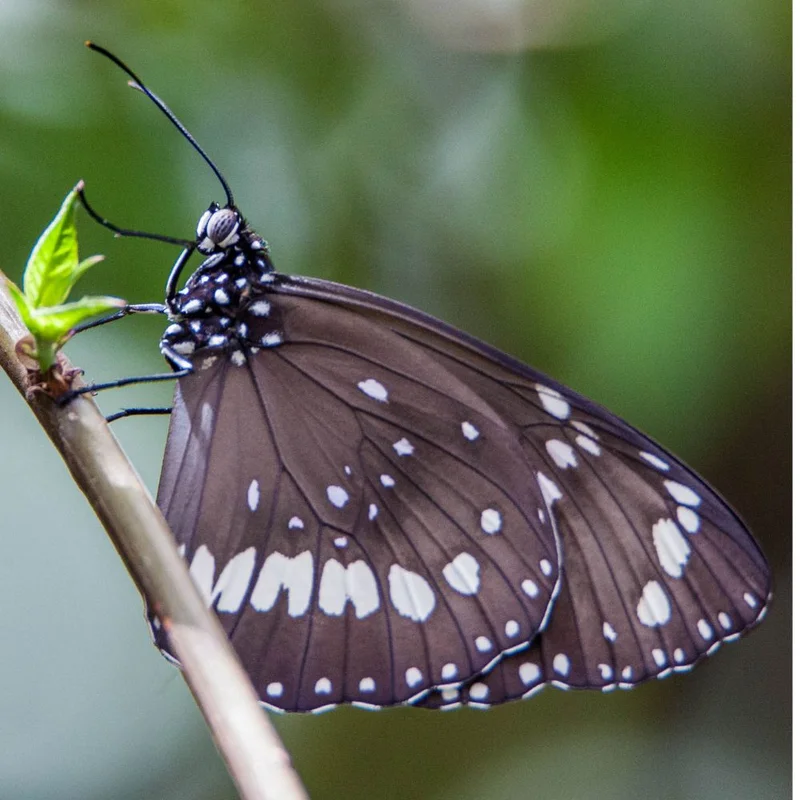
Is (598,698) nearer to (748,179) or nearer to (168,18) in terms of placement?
(748,179)

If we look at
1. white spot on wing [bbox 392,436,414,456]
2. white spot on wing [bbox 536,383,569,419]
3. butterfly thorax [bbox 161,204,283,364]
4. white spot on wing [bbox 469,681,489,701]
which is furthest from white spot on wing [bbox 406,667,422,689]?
butterfly thorax [bbox 161,204,283,364]

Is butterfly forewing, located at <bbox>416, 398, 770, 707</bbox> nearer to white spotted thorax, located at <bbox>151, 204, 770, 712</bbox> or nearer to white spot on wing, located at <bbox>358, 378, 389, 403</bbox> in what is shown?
white spotted thorax, located at <bbox>151, 204, 770, 712</bbox>

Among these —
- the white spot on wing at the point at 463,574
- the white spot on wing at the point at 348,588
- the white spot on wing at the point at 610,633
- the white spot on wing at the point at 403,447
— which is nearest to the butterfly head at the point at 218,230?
the white spot on wing at the point at 403,447

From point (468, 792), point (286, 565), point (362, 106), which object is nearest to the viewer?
point (286, 565)

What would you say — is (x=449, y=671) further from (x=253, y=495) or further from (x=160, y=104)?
(x=160, y=104)

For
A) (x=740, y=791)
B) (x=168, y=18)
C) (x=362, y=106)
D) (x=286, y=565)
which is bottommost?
(x=740, y=791)

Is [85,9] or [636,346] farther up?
[85,9]

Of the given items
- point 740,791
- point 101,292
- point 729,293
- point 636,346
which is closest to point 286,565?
point 101,292

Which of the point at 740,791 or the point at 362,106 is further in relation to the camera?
the point at 740,791
